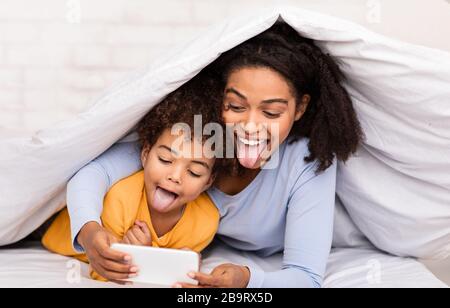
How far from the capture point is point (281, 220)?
1.58 m

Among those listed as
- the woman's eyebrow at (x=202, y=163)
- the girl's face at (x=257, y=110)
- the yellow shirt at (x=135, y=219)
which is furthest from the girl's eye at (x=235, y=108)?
the yellow shirt at (x=135, y=219)

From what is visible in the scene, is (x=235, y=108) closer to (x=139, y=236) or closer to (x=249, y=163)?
(x=249, y=163)

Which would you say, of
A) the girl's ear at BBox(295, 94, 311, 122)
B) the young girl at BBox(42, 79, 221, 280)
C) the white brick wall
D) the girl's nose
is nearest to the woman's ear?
the young girl at BBox(42, 79, 221, 280)

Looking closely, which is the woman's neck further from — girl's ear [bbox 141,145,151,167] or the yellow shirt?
girl's ear [bbox 141,145,151,167]

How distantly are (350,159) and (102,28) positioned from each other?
3.33 feet

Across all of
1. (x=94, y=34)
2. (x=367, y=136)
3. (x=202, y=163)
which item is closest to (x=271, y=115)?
(x=202, y=163)

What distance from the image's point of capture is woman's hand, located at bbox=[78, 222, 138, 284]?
127 centimetres

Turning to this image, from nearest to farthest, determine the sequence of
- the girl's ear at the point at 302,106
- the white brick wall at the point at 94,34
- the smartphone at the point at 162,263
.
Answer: the smartphone at the point at 162,263 < the girl's ear at the point at 302,106 < the white brick wall at the point at 94,34

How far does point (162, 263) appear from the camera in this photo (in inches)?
49.6

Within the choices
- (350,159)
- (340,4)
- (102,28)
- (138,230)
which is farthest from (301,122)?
(102,28)

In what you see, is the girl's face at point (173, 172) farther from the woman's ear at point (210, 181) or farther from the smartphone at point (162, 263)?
the smartphone at point (162, 263)

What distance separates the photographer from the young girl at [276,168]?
1381 mm
